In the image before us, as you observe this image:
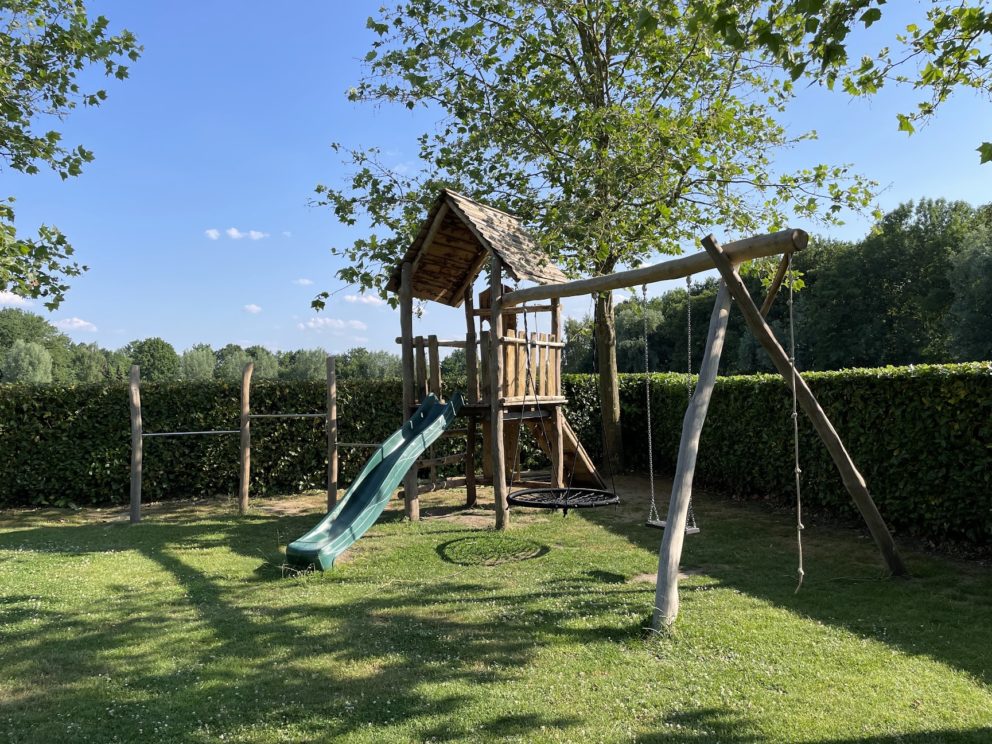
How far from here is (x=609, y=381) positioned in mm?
14969

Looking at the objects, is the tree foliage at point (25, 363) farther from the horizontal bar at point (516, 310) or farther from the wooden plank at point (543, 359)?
the wooden plank at point (543, 359)

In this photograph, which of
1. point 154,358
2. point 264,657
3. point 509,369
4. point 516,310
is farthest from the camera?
point 154,358

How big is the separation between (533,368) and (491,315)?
1.24m

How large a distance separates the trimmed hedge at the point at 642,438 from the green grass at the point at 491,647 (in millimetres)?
989

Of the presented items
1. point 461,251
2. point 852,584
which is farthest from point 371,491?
point 852,584

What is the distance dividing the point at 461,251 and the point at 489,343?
6.88 ft

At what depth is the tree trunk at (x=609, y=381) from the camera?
14602mm

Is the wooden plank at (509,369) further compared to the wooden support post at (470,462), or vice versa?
the wooden support post at (470,462)

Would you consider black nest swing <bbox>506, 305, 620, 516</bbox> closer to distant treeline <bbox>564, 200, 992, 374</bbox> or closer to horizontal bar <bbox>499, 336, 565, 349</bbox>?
horizontal bar <bbox>499, 336, 565, 349</bbox>

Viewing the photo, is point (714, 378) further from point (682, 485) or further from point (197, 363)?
point (197, 363)

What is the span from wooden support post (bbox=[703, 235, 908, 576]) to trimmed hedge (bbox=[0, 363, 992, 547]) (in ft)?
4.71


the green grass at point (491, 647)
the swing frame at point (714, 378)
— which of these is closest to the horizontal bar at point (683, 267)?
the swing frame at point (714, 378)

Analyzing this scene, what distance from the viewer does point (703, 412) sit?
5617 millimetres

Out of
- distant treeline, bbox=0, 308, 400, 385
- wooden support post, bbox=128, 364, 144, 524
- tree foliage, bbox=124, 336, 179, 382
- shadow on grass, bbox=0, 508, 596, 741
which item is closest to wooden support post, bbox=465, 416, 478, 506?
shadow on grass, bbox=0, 508, 596, 741
